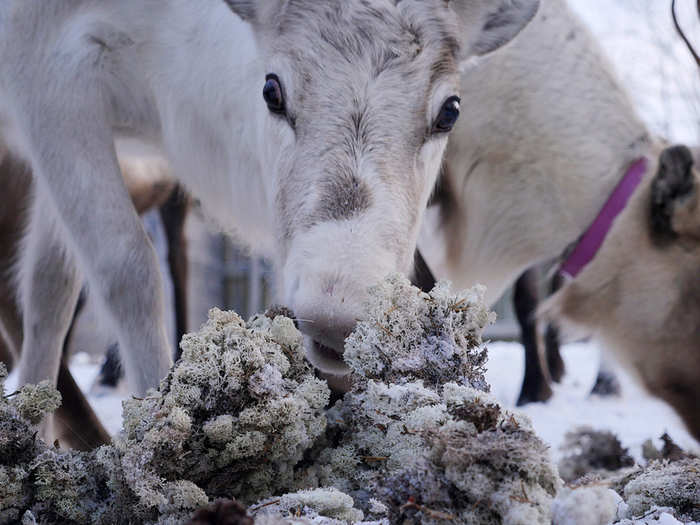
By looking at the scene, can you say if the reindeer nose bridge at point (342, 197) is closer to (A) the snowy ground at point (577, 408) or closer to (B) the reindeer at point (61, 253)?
(A) the snowy ground at point (577, 408)

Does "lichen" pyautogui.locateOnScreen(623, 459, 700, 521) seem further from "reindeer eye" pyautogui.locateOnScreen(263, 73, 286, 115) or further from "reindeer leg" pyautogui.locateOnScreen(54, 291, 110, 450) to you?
"reindeer leg" pyautogui.locateOnScreen(54, 291, 110, 450)

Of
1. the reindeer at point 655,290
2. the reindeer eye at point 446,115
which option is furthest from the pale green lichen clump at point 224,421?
the reindeer at point 655,290

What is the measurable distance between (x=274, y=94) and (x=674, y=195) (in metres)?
2.24

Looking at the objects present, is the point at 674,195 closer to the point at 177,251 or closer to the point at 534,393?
the point at 534,393

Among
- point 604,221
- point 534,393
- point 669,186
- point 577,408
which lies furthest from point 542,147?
point 534,393

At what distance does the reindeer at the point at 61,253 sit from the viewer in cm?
284

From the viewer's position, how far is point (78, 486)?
56.8 inches

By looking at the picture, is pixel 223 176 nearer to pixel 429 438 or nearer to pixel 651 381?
pixel 429 438

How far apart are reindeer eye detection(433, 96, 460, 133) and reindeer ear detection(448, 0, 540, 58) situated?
0.33m

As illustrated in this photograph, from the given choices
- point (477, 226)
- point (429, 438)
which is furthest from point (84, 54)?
point (477, 226)

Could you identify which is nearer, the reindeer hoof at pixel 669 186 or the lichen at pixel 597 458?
the lichen at pixel 597 458

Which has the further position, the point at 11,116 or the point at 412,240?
the point at 11,116

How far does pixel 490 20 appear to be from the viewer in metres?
2.58

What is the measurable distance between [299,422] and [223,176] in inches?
63.0
